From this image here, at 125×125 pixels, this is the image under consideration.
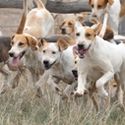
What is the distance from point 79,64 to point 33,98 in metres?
0.96

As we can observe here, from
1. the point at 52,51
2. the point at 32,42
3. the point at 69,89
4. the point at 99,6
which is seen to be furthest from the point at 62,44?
the point at 99,6

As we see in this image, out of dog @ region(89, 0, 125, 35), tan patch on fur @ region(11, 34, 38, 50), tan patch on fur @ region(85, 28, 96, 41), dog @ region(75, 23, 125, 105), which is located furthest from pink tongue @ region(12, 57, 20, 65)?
dog @ region(89, 0, 125, 35)

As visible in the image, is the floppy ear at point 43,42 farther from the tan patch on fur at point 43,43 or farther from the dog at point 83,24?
the dog at point 83,24

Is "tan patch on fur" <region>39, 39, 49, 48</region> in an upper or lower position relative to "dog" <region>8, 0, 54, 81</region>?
upper

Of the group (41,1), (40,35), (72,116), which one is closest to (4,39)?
(40,35)

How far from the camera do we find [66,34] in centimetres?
984

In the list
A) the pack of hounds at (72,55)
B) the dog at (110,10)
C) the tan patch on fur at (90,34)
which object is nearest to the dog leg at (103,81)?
the pack of hounds at (72,55)

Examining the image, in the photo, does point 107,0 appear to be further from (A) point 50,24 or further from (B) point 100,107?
(B) point 100,107

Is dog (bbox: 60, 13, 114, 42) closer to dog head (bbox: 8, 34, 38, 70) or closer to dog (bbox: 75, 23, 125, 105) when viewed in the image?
dog head (bbox: 8, 34, 38, 70)

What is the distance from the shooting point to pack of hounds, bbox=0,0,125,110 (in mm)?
8352

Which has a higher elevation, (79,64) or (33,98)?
(79,64)

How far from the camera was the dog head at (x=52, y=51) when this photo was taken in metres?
8.89

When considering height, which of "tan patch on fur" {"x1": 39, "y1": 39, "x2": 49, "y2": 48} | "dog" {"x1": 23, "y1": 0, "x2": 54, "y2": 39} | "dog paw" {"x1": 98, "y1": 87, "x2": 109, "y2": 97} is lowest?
"dog" {"x1": 23, "y1": 0, "x2": 54, "y2": 39}

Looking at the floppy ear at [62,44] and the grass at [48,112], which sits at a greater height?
the floppy ear at [62,44]
